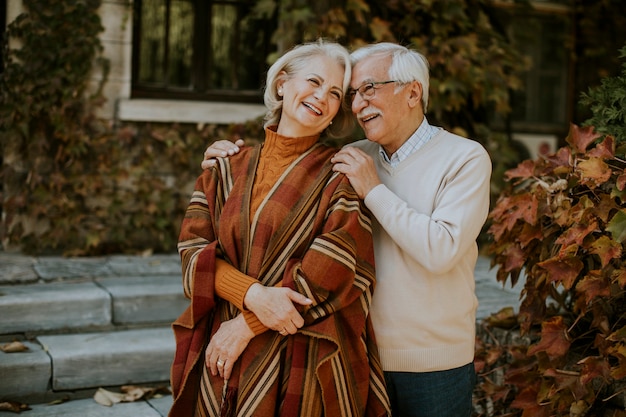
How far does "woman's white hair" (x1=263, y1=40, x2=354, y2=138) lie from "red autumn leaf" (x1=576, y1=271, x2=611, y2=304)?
887 millimetres

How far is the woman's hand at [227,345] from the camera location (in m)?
2.08

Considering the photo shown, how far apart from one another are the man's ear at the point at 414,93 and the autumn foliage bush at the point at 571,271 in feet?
1.96

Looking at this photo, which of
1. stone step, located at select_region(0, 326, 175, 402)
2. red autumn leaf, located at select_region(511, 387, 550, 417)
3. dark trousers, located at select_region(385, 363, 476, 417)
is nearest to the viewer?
dark trousers, located at select_region(385, 363, 476, 417)

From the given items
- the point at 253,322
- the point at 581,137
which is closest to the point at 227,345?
the point at 253,322

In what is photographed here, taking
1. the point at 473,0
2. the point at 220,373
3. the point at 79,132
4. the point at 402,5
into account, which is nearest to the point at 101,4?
the point at 79,132

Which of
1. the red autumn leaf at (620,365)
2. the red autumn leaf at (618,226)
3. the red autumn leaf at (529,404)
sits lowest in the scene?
the red autumn leaf at (529,404)

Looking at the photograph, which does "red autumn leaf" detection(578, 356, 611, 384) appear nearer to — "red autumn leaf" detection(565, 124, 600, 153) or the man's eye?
"red autumn leaf" detection(565, 124, 600, 153)

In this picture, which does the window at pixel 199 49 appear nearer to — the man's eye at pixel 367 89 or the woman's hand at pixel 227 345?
the man's eye at pixel 367 89

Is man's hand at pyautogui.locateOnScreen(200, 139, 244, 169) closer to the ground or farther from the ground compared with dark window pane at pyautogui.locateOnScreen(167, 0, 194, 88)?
closer to the ground

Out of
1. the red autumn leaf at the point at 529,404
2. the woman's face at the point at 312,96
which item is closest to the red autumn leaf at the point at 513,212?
the red autumn leaf at the point at 529,404

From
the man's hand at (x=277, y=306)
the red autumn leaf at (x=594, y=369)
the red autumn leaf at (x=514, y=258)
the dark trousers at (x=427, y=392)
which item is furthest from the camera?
the red autumn leaf at (x=514, y=258)

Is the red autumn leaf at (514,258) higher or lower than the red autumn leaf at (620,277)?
lower

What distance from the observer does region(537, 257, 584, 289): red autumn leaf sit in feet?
8.11

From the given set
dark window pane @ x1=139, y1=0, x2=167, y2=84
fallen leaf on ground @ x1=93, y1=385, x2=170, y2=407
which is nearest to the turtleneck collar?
fallen leaf on ground @ x1=93, y1=385, x2=170, y2=407
